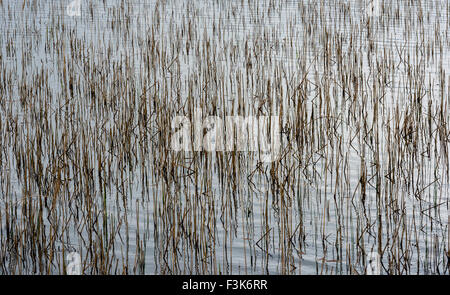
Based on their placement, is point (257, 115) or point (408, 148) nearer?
point (408, 148)

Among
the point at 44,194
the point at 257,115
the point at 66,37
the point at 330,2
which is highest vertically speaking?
the point at 330,2

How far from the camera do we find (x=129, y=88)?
3.64 metres

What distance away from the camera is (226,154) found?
109 inches

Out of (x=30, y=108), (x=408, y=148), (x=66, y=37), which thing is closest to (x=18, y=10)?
(x=66, y=37)

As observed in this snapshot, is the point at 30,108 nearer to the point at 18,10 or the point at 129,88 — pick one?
the point at 129,88

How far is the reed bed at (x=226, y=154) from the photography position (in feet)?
7.07

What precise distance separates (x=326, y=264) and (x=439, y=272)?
15.0 inches

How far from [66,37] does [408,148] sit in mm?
3057

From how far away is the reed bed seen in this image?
7.07 ft

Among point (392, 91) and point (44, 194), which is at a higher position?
point (392, 91)
